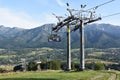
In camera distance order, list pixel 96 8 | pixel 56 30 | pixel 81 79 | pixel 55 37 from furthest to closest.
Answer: pixel 56 30, pixel 55 37, pixel 96 8, pixel 81 79

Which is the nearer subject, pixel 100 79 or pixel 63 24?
pixel 100 79

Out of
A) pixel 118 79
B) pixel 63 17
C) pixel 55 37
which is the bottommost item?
pixel 118 79

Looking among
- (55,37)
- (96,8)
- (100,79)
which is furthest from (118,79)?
(55,37)

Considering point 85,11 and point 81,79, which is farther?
point 85,11

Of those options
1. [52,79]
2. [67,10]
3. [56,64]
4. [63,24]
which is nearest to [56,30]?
[63,24]

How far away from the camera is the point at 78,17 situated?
265 ft

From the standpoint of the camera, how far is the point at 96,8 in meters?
79.2

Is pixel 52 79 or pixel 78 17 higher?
pixel 78 17

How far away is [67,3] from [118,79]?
112ft

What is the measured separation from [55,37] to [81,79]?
36.0 meters

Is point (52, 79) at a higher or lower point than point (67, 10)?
lower

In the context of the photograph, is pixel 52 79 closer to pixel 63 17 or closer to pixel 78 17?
pixel 78 17

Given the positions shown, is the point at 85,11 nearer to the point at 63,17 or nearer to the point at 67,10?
the point at 67,10

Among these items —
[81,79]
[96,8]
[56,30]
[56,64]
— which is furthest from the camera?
[56,64]
